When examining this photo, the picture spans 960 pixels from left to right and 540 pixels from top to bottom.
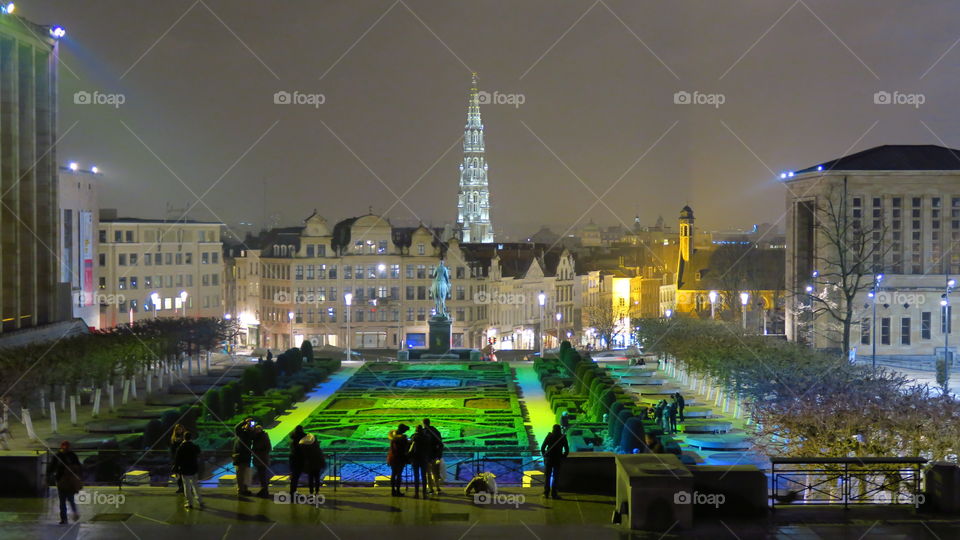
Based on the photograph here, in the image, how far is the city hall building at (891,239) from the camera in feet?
191

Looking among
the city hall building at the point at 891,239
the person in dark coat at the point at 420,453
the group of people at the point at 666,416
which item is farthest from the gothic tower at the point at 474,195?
Answer: the person in dark coat at the point at 420,453

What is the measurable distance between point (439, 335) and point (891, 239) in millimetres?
25378

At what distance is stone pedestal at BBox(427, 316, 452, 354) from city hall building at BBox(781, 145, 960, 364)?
60.6ft

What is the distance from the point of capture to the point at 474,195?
513ft

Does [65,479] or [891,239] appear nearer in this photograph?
[65,479]

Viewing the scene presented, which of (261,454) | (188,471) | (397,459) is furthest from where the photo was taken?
(261,454)

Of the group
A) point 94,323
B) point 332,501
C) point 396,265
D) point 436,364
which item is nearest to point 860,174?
point 436,364

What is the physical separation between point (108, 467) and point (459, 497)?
8.15m

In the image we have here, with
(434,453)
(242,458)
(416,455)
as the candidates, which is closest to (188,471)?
(242,458)

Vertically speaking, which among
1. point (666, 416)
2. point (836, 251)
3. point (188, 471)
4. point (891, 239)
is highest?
point (891, 239)

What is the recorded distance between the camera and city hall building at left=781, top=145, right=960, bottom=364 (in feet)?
191

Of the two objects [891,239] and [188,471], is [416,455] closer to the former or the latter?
[188,471]

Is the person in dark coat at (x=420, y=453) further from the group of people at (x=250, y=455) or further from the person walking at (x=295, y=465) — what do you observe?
the group of people at (x=250, y=455)

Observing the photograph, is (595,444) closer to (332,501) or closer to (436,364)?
(332,501)
